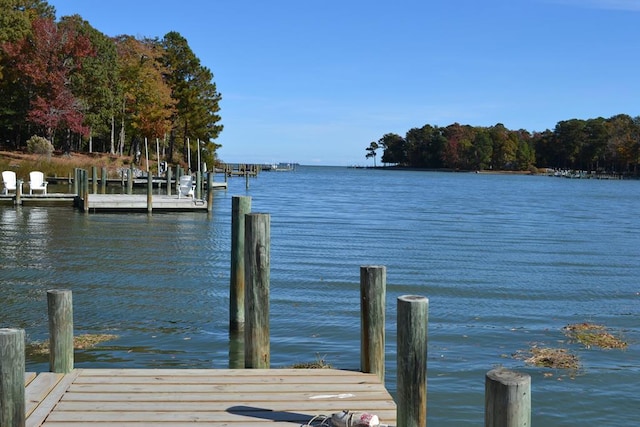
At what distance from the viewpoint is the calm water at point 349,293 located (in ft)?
30.2

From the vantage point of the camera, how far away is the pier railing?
391 cm

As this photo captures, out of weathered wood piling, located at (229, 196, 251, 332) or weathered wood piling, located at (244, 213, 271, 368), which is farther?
weathered wood piling, located at (229, 196, 251, 332)

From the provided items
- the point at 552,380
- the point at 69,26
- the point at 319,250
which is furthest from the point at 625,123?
the point at 552,380

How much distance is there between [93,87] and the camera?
196 feet

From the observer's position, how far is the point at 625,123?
16400cm

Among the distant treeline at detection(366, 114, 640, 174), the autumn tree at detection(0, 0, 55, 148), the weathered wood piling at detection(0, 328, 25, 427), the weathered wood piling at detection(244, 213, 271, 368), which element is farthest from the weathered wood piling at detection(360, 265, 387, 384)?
the distant treeline at detection(366, 114, 640, 174)

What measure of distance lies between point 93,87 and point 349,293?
167ft

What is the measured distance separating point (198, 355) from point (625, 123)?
17159 cm

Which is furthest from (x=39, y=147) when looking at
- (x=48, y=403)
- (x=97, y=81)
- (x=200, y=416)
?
(x=200, y=416)

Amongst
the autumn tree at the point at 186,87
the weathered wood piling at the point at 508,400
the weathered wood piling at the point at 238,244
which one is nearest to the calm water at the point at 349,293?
the weathered wood piling at the point at 238,244

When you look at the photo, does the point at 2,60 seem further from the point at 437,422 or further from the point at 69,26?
the point at 437,422

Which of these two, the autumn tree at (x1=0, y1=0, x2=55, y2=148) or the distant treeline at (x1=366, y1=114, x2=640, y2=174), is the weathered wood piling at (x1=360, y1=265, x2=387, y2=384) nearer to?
the autumn tree at (x1=0, y1=0, x2=55, y2=148)

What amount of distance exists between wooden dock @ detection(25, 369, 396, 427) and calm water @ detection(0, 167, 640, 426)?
1.86m

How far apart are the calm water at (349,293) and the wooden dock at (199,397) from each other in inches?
73.3
